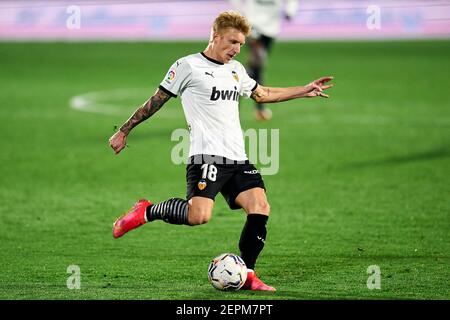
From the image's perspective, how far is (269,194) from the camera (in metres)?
11.8

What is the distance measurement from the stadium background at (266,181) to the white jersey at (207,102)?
1086mm

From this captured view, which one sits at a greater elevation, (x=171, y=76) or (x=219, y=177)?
(x=171, y=76)

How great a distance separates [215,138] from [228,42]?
29.3 inches

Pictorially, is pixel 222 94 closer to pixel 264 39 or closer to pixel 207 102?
pixel 207 102

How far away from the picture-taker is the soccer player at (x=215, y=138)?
7488 millimetres

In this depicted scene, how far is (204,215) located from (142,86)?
15194mm

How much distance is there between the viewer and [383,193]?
11.7 metres

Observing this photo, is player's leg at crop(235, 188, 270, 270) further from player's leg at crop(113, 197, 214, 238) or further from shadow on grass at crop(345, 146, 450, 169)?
shadow on grass at crop(345, 146, 450, 169)

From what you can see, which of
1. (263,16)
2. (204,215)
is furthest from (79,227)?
(263,16)

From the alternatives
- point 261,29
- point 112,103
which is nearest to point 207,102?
point 261,29

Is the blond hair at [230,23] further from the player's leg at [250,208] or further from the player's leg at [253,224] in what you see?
the player's leg at [253,224]

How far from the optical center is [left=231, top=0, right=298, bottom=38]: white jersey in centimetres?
1788

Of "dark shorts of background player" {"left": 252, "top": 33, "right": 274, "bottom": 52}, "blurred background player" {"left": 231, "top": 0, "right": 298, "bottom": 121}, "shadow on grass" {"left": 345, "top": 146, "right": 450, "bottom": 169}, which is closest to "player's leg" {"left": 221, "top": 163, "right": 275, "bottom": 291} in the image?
"shadow on grass" {"left": 345, "top": 146, "right": 450, "bottom": 169}

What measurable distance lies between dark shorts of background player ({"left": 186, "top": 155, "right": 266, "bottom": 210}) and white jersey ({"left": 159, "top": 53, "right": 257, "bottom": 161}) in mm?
60
